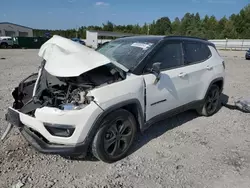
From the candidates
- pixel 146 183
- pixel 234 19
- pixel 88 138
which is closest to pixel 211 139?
pixel 146 183

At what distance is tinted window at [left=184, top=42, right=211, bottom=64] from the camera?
4383 millimetres

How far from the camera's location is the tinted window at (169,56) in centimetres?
378

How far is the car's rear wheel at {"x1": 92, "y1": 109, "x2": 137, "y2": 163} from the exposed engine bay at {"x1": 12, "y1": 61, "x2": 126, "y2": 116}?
425 millimetres

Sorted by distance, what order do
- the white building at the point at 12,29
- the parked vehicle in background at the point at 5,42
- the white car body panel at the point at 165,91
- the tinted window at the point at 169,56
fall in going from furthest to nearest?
the white building at the point at 12,29 < the parked vehicle in background at the point at 5,42 < the tinted window at the point at 169,56 < the white car body panel at the point at 165,91

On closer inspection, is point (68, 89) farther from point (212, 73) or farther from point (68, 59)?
point (212, 73)

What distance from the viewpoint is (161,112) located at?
3.79 meters

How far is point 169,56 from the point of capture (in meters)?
3.99

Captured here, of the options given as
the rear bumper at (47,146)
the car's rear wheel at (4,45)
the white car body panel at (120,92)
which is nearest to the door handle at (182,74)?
the white car body panel at (120,92)

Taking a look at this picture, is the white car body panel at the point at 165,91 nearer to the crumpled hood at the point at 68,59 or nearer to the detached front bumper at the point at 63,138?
the crumpled hood at the point at 68,59

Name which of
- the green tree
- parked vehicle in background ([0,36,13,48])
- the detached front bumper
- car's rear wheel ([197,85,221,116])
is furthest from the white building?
the detached front bumper

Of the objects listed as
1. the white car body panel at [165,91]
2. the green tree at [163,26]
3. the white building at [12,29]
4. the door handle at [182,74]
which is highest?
the green tree at [163,26]

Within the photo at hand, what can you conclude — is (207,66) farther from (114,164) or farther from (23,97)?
(23,97)

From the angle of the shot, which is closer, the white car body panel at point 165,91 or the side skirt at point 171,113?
the white car body panel at point 165,91

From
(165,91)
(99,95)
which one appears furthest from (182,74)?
(99,95)
